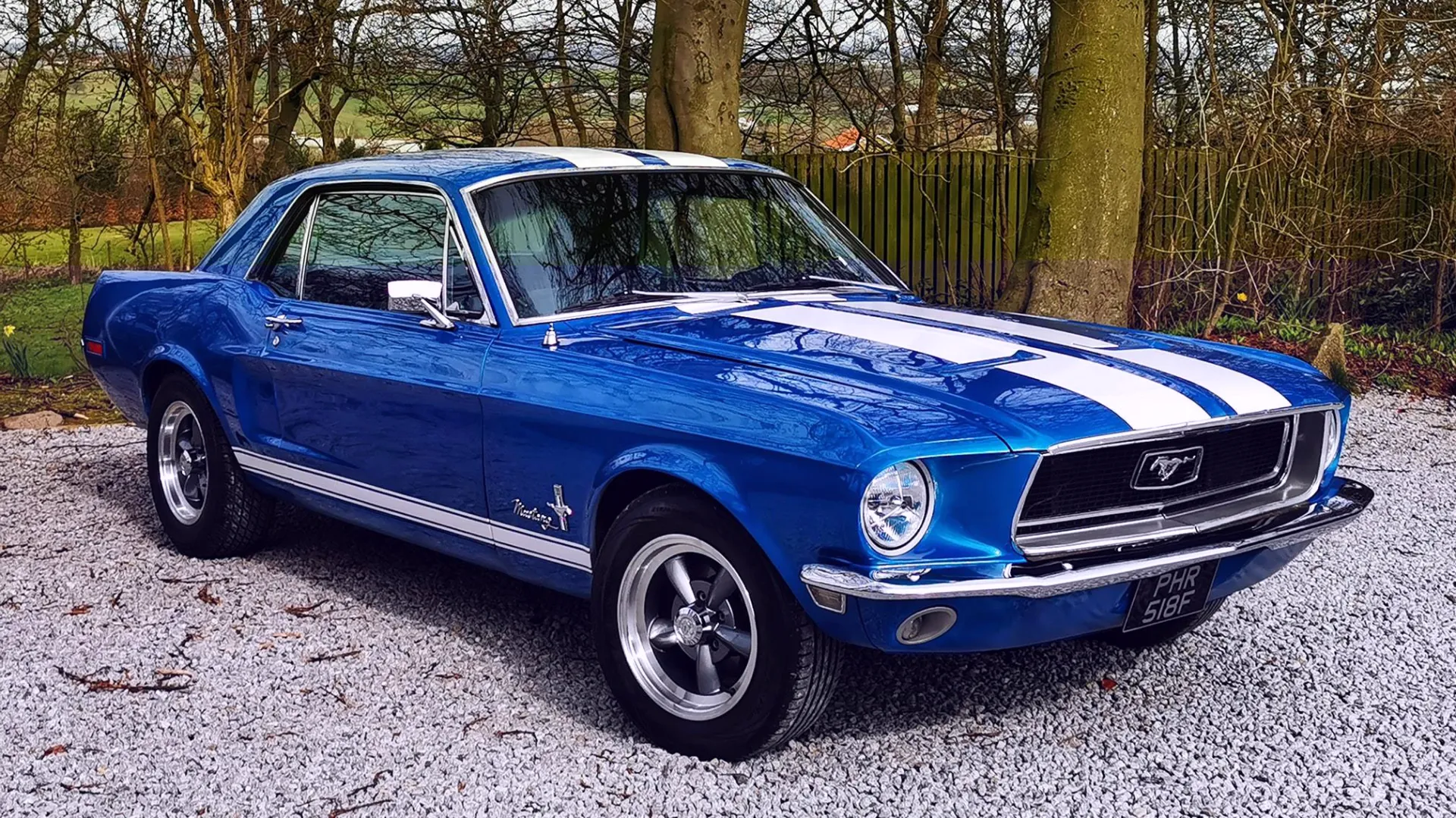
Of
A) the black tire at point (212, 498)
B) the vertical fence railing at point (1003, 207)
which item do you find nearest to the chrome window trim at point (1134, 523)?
the black tire at point (212, 498)

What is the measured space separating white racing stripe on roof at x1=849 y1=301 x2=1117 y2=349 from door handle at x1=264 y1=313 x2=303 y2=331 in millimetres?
2024

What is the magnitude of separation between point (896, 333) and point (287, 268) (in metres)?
2.55

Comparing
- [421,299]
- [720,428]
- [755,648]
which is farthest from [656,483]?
[421,299]

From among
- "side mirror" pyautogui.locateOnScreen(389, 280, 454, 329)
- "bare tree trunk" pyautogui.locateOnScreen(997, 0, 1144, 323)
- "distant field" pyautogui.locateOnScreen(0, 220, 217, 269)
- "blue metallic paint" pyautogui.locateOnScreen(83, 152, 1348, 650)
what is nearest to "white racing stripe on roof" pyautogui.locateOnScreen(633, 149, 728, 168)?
"blue metallic paint" pyautogui.locateOnScreen(83, 152, 1348, 650)

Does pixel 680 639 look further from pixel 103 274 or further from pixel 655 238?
pixel 103 274

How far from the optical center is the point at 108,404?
10.2 m

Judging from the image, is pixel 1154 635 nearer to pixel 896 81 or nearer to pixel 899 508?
pixel 899 508

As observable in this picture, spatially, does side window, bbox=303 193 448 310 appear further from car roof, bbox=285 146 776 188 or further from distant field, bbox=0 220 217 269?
distant field, bbox=0 220 217 269

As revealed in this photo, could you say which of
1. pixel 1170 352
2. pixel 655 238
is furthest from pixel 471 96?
pixel 1170 352

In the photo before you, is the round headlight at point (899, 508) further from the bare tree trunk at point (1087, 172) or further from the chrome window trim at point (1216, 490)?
the bare tree trunk at point (1087, 172)

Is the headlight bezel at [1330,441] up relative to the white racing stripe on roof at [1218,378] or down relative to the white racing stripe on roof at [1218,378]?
down

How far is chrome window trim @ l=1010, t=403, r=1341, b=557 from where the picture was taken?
3502 mm

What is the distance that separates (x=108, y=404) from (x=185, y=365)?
4909 mm

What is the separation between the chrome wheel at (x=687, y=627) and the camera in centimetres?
380
